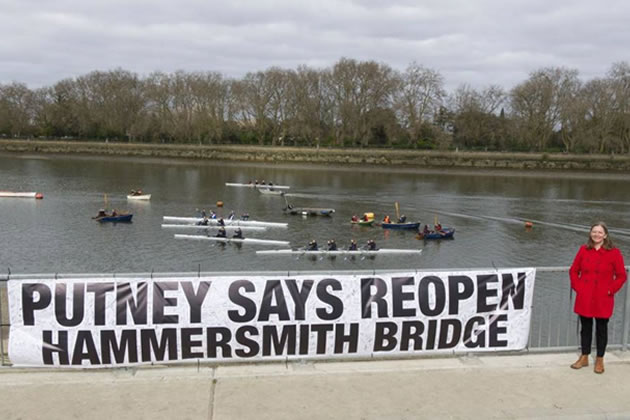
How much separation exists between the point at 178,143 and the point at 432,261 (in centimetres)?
11696

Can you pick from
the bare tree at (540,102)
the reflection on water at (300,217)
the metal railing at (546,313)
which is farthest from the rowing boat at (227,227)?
the bare tree at (540,102)

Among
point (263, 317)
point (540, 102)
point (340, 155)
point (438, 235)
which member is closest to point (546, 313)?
point (263, 317)

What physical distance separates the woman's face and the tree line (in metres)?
123

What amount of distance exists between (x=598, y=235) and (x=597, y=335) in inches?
66.3

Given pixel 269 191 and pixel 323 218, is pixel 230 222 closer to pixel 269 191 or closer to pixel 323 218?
pixel 323 218

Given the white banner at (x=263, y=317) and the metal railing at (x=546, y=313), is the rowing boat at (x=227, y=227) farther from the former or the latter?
the white banner at (x=263, y=317)

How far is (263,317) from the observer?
8828mm

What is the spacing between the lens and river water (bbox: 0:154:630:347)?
34750mm

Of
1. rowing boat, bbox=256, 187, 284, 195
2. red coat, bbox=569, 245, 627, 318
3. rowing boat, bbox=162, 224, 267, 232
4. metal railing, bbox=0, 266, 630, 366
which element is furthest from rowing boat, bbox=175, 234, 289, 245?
red coat, bbox=569, 245, 627, 318

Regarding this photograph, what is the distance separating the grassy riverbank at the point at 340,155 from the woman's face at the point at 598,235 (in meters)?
115

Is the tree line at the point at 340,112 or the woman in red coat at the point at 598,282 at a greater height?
the tree line at the point at 340,112

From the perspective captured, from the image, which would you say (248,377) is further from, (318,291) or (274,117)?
(274,117)

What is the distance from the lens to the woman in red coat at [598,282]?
8.65 metres

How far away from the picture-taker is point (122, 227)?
46531 mm
